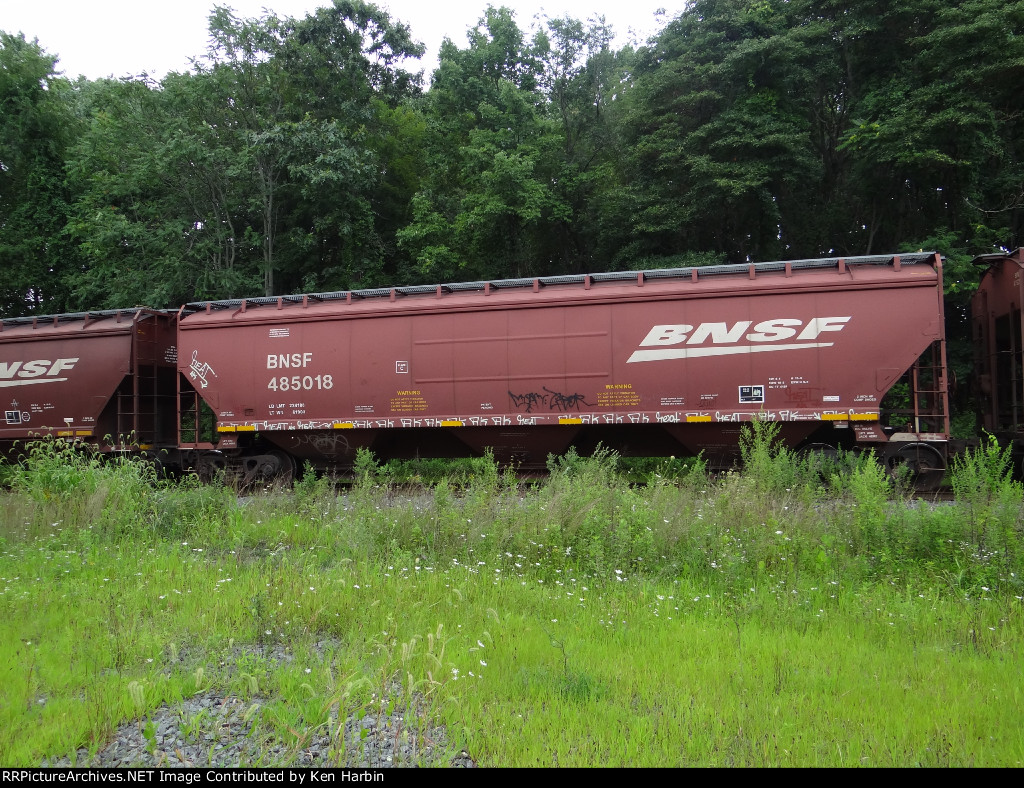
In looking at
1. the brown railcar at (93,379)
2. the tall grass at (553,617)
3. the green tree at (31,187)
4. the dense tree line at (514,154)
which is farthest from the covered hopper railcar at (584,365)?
the green tree at (31,187)

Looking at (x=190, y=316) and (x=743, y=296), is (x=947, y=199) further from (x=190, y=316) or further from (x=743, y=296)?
(x=190, y=316)

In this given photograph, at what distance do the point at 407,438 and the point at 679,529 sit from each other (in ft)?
25.6

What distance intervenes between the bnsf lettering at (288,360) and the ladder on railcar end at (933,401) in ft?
34.8

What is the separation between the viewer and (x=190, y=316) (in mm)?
13734

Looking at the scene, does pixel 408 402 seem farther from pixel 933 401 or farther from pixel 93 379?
pixel 933 401

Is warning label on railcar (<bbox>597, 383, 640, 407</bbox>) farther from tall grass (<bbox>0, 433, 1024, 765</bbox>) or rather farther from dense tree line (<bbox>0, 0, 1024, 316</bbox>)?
dense tree line (<bbox>0, 0, 1024, 316</bbox>)

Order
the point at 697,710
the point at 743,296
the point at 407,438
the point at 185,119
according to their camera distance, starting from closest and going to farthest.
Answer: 1. the point at 697,710
2. the point at 743,296
3. the point at 407,438
4. the point at 185,119

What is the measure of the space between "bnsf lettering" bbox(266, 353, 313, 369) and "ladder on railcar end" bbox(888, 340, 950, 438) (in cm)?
1060

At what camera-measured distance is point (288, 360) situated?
12.9 metres

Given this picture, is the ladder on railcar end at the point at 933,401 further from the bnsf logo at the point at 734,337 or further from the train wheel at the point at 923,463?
the bnsf logo at the point at 734,337

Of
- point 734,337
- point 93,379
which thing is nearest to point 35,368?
point 93,379

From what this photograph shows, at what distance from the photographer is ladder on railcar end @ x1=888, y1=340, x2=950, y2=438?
10.3m

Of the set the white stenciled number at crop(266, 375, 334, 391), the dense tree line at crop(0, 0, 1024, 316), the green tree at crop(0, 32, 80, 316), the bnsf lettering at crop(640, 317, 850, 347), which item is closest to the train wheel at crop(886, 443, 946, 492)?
the bnsf lettering at crop(640, 317, 850, 347)
